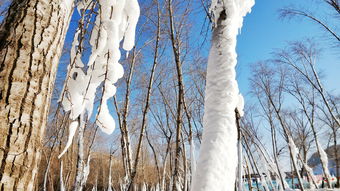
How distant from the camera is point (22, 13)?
0.95 metres

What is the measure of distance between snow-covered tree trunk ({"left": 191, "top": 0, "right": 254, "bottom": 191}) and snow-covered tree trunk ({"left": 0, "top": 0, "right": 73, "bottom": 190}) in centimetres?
82

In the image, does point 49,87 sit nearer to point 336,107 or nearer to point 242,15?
point 242,15

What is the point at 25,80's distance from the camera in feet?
2.83

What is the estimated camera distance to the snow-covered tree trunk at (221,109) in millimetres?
1142

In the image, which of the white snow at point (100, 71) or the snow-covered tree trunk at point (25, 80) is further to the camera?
the white snow at point (100, 71)

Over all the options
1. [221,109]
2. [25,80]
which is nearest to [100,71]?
[25,80]

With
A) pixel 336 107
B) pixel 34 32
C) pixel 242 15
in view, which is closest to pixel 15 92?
pixel 34 32

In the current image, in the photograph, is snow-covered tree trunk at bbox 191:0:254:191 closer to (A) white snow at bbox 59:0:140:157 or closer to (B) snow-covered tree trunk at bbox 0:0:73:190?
(A) white snow at bbox 59:0:140:157

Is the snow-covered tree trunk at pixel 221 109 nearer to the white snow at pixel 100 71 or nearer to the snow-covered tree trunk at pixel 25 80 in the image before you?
the white snow at pixel 100 71

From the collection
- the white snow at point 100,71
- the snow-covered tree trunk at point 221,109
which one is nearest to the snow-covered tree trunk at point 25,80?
the white snow at point 100,71

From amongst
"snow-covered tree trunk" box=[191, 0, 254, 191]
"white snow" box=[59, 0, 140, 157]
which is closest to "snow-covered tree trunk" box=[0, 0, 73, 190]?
"white snow" box=[59, 0, 140, 157]

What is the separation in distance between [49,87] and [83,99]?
0.17m

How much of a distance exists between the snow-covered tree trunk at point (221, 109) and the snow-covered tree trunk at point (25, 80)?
0.82 meters

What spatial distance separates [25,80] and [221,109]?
3.47 feet
